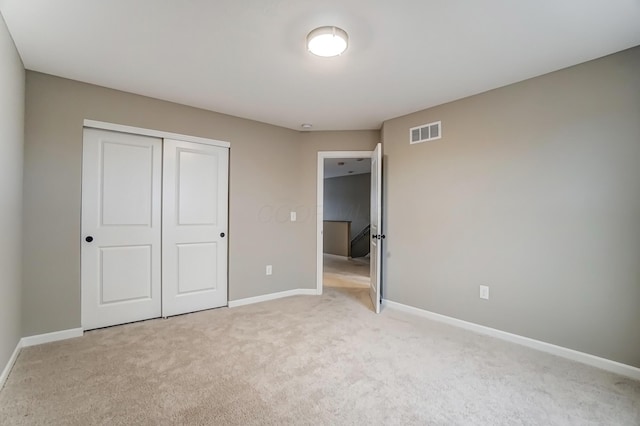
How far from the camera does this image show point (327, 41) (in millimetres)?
2012

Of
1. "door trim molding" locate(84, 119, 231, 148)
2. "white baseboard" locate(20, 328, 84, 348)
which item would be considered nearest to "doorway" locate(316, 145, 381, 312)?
"door trim molding" locate(84, 119, 231, 148)

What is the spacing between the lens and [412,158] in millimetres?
3580

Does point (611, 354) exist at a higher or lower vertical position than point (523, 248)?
lower

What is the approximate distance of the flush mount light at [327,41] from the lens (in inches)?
76.9

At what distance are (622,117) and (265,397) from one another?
3.14 metres

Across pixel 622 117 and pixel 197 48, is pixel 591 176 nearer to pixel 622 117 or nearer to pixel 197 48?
pixel 622 117

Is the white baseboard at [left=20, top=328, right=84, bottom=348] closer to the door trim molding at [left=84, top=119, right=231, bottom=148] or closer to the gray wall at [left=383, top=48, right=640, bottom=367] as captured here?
the door trim molding at [left=84, top=119, right=231, bottom=148]

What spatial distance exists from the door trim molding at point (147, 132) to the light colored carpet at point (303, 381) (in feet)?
6.28

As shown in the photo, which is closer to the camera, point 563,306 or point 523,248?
point 563,306

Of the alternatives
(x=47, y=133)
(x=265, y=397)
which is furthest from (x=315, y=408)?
(x=47, y=133)

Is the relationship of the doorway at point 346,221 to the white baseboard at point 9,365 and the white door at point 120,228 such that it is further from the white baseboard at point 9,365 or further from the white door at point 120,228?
the white baseboard at point 9,365

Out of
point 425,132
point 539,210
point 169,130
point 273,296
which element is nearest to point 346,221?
point 273,296

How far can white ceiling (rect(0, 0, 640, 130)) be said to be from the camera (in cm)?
179

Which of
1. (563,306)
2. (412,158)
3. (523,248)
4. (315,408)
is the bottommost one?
(315,408)
